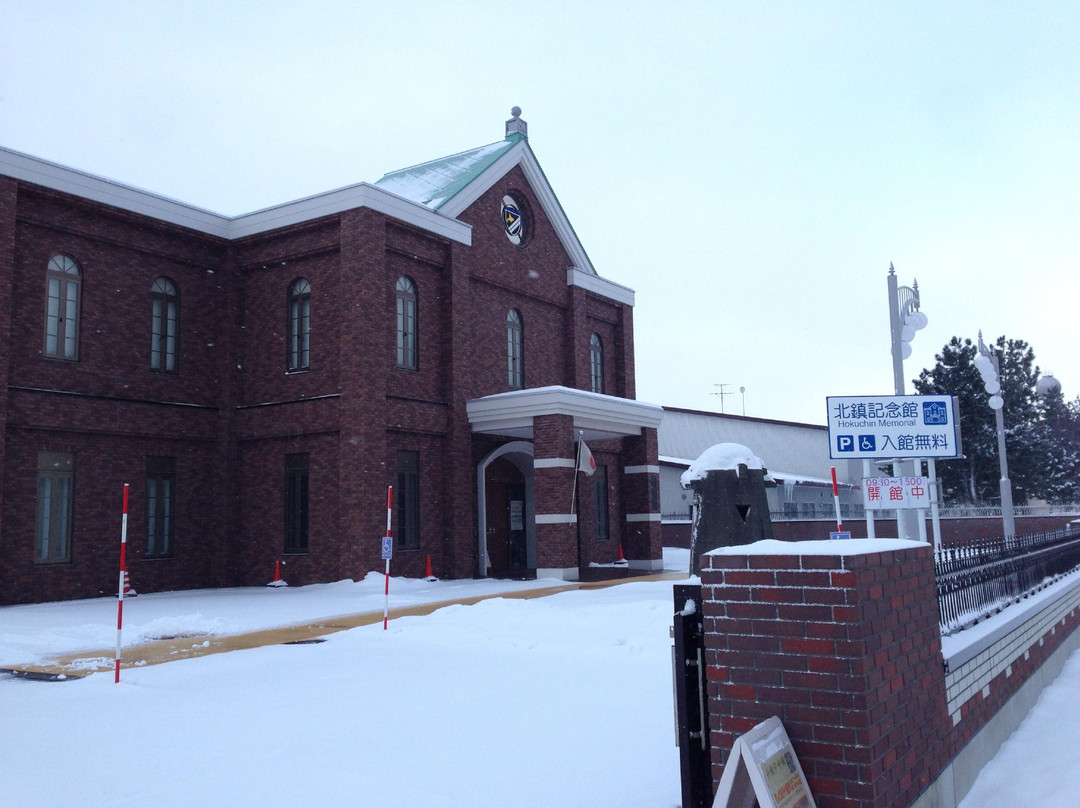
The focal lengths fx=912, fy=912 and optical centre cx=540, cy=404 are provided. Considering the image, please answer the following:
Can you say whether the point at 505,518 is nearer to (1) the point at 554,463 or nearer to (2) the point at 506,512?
(2) the point at 506,512

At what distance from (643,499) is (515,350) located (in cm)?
568

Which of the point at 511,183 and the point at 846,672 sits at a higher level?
the point at 511,183

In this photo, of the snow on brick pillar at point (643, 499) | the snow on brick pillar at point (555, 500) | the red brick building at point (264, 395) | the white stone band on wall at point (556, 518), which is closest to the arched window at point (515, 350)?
the red brick building at point (264, 395)

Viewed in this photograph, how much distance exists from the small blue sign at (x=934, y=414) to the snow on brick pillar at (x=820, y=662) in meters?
7.27

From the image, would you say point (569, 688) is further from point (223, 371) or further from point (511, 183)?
point (511, 183)

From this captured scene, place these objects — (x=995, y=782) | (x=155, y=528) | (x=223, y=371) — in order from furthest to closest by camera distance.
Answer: (x=223, y=371) < (x=155, y=528) < (x=995, y=782)

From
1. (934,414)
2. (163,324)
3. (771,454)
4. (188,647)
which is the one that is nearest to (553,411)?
(163,324)

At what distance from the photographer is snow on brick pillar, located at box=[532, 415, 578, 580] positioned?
2117cm

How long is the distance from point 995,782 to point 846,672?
10.7 ft

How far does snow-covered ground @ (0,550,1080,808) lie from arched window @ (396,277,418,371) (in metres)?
10.3

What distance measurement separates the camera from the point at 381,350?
815 inches

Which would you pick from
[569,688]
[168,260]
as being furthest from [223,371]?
[569,688]

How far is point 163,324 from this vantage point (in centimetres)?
2109

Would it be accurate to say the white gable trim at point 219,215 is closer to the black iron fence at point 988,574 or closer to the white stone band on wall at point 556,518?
the white stone band on wall at point 556,518
